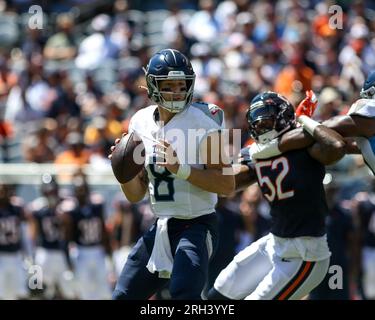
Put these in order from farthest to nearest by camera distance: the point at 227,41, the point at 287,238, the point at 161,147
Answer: the point at 227,41 < the point at 287,238 < the point at 161,147

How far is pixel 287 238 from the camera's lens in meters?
6.31

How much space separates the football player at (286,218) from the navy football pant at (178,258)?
429 millimetres

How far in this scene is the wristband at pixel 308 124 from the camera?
20.4 feet

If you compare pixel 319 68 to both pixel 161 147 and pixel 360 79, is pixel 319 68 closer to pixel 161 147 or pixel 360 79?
pixel 360 79

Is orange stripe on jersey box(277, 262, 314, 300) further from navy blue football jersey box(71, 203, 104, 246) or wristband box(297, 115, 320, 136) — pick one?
navy blue football jersey box(71, 203, 104, 246)

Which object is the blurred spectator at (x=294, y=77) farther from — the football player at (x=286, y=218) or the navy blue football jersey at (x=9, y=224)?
the football player at (x=286, y=218)

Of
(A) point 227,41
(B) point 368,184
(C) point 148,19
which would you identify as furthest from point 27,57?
(B) point 368,184

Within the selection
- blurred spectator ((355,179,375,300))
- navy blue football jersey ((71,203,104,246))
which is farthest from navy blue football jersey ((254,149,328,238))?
navy blue football jersey ((71,203,104,246))

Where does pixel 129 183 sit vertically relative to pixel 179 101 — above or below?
below

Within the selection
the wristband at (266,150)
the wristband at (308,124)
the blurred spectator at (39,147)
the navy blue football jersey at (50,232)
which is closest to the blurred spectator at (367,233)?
the navy blue football jersey at (50,232)

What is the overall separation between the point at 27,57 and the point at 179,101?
7.94 meters

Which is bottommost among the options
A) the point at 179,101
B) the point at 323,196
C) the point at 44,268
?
the point at 44,268

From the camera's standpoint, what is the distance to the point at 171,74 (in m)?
6.04

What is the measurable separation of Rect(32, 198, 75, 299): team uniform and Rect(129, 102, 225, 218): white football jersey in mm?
4717
